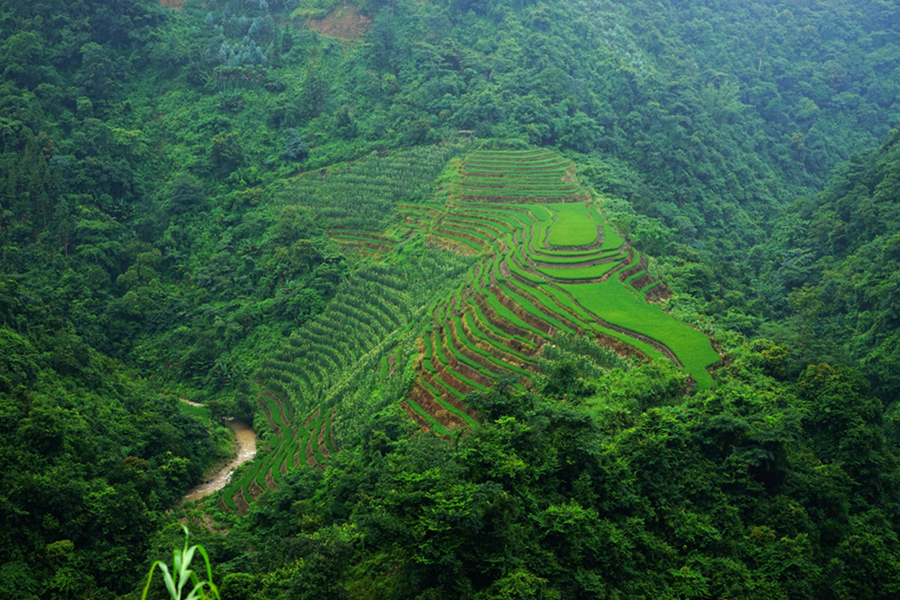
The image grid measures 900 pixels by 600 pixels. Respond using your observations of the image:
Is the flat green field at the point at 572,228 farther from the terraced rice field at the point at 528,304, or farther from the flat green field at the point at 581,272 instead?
the flat green field at the point at 581,272

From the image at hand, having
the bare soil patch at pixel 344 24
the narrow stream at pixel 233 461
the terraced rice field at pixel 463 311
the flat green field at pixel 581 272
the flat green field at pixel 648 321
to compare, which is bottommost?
the narrow stream at pixel 233 461

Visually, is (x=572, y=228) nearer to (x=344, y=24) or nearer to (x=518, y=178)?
(x=518, y=178)

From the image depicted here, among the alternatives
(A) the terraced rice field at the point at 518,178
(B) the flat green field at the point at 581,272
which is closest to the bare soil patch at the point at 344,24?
(A) the terraced rice field at the point at 518,178

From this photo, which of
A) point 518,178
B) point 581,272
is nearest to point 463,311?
point 581,272

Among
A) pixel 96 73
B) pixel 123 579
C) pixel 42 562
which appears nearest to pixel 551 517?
pixel 123 579

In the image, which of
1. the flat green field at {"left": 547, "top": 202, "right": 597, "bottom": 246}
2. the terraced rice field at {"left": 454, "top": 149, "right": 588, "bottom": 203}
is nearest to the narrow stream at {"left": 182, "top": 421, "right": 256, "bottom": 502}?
the flat green field at {"left": 547, "top": 202, "right": 597, "bottom": 246}

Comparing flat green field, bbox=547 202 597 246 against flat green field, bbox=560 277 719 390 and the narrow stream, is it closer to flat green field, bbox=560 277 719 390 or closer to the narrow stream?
flat green field, bbox=560 277 719 390
